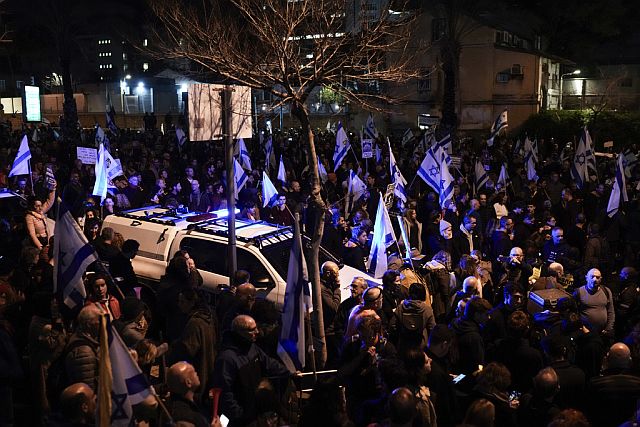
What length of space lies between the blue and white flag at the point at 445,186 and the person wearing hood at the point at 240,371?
343 inches

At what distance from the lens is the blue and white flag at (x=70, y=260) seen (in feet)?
20.6

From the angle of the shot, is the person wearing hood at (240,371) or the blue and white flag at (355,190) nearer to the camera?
the person wearing hood at (240,371)

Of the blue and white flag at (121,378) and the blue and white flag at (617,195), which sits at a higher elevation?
the blue and white flag at (617,195)

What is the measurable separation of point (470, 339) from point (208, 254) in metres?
4.26

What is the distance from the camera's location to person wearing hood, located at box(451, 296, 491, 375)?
612 centimetres

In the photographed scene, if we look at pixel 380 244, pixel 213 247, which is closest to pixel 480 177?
pixel 380 244

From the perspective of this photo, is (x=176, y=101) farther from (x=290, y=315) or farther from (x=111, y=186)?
(x=290, y=315)

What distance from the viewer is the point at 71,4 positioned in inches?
1538

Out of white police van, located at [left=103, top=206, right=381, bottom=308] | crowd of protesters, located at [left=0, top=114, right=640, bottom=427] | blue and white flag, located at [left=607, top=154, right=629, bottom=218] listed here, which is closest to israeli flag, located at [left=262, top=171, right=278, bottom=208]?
crowd of protesters, located at [left=0, top=114, right=640, bottom=427]

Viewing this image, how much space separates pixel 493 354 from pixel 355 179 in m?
8.56

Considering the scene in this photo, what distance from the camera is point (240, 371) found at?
5.16m

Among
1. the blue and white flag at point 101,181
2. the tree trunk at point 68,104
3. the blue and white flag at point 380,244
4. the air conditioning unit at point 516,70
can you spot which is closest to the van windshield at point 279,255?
the blue and white flag at point 380,244

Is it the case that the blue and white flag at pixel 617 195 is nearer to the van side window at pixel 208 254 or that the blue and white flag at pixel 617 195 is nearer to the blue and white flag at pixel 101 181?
the van side window at pixel 208 254

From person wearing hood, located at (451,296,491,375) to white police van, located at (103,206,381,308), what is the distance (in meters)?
2.50
